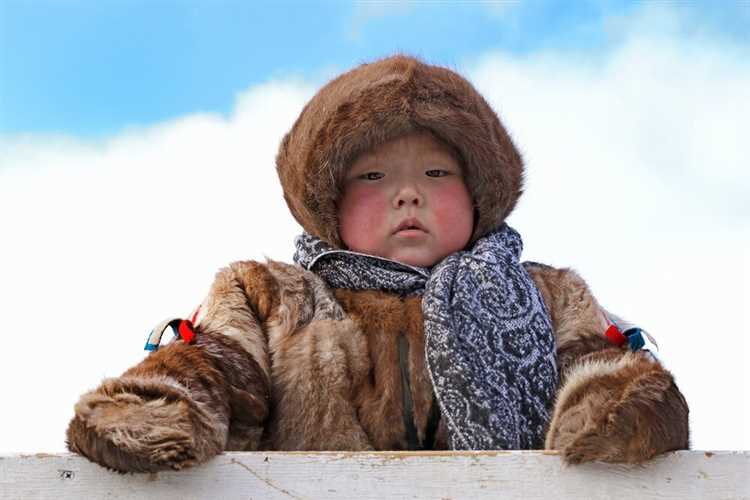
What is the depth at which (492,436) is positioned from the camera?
5.42 ft

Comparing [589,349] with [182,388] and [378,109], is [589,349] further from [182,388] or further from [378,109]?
[182,388]

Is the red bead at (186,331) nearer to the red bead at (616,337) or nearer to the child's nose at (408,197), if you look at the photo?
the child's nose at (408,197)

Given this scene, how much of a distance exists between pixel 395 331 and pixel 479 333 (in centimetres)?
16

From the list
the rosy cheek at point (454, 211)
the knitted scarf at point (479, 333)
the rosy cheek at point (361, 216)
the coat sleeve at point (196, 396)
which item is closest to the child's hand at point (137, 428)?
the coat sleeve at point (196, 396)

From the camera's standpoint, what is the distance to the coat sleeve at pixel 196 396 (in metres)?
1.33

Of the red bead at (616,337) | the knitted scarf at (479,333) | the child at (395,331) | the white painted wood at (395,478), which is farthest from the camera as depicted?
the red bead at (616,337)

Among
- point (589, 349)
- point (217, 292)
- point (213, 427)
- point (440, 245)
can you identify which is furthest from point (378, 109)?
point (213, 427)

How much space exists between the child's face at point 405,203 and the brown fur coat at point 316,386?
0.41 ft

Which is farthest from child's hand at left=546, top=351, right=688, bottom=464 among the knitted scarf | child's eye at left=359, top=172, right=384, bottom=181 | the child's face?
child's eye at left=359, top=172, right=384, bottom=181

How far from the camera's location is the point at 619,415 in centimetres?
136

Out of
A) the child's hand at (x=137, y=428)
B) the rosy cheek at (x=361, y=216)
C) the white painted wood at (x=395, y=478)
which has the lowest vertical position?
the white painted wood at (x=395, y=478)

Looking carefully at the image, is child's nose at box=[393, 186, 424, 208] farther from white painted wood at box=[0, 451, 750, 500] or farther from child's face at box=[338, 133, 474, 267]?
white painted wood at box=[0, 451, 750, 500]

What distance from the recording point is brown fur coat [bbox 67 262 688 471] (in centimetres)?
134

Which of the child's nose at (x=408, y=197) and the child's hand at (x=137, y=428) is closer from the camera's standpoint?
the child's hand at (x=137, y=428)
